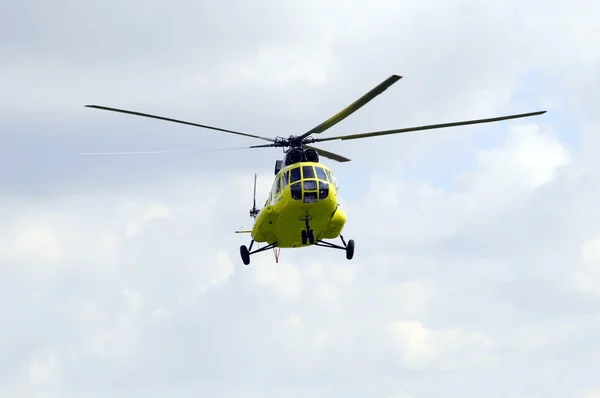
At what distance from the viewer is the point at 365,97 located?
168ft

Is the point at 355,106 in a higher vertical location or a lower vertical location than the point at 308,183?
higher

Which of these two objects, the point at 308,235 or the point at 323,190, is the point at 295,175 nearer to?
the point at 323,190

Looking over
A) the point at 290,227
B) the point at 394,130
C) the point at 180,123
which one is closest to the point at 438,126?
the point at 394,130

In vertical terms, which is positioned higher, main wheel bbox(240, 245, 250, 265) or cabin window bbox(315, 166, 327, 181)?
cabin window bbox(315, 166, 327, 181)

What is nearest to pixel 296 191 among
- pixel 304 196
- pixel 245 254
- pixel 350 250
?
pixel 304 196

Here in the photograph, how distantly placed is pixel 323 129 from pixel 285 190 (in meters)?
4.98

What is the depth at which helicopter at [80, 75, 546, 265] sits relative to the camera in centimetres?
5700

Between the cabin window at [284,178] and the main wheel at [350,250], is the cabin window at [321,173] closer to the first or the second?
the cabin window at [284,178]

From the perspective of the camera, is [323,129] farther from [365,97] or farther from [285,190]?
[365,97]

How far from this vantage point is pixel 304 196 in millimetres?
56875

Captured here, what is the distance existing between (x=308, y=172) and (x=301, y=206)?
2205 millimetres

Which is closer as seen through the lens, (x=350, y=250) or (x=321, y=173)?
(x=321, y=173)

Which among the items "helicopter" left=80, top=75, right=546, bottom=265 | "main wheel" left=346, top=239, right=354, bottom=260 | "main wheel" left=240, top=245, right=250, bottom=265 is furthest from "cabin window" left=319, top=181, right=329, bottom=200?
"main wheel" left=240, top=245, right=250, bottom=265

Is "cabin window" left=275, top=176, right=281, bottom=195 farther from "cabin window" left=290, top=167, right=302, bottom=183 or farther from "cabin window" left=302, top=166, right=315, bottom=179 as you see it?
"cabin window" left=302, top=166, right=315, bottom=179
